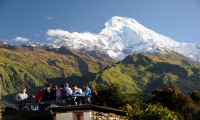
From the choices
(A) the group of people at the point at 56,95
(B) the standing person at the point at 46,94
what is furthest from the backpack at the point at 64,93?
(B) the standing person at the point at 46,94

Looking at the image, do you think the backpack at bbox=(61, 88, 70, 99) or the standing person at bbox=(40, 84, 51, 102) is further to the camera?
the standing person at bbox=(40, 84, 51, 102)

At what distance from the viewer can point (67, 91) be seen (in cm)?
2298

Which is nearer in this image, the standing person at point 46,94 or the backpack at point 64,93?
the backpack at point 64,93

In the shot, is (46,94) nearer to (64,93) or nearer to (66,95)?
(64,93)

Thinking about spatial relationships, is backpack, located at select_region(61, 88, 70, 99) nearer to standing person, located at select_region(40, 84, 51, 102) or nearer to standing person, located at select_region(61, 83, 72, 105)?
standing person, located at select_region(61, 83, 72, 105)

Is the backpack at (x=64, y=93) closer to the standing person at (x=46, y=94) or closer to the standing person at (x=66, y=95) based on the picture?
the standing person at (x=66, y=95)

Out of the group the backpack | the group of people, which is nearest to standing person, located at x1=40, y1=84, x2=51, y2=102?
the group of people

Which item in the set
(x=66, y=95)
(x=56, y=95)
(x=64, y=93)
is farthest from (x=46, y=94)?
(x=66, y=95)

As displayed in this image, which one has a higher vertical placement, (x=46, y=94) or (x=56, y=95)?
(x=46, y=94)

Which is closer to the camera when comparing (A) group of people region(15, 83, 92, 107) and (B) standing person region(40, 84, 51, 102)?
(A) group of people region(15, 83, 92, 107)

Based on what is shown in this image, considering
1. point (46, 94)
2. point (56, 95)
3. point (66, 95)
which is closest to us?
point (66, 95)

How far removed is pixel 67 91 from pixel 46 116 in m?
2.03

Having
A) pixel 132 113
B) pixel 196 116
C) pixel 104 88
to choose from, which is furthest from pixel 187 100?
pixel 132 113

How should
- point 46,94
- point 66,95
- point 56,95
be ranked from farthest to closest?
1. point 46,94
2. point 56,95
3. point 66,95
